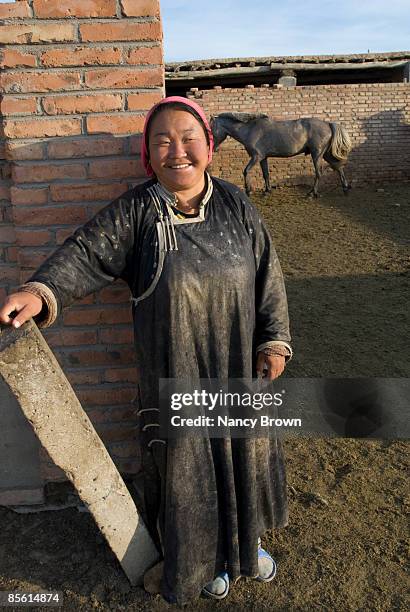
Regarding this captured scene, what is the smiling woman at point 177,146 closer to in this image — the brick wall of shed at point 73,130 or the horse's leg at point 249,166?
the brick wall of shed at point 73,130

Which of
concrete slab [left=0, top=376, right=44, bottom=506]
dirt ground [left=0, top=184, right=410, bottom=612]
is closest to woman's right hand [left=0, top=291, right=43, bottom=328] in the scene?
concrete slab [left=0, top=376, right=44, bottom=506]

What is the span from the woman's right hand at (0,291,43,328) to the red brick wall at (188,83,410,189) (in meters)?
10.6

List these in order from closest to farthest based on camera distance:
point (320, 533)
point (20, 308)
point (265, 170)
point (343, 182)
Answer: point (20, 308) < point (320, 533) < point (265, 170) < point (343, 182)

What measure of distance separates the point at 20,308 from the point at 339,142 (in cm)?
1036

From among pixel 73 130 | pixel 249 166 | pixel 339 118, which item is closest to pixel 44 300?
pixel 73 130

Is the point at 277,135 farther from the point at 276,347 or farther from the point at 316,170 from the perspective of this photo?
the point at 276,347

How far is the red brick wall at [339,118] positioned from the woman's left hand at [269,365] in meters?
10.3

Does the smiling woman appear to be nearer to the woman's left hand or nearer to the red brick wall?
the woman's left hand

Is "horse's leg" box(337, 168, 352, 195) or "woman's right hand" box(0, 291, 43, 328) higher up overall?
"woman's right hand" box(0, 291, 43, 328)

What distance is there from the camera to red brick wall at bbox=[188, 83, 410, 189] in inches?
449

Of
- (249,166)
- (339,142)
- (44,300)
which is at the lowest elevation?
(249,166)

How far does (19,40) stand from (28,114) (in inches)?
10.2

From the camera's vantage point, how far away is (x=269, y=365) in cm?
183

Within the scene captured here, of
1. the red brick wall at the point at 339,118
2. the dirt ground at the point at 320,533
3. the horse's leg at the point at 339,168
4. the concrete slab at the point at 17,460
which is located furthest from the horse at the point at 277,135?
the concrete slab at the point at 17,460
